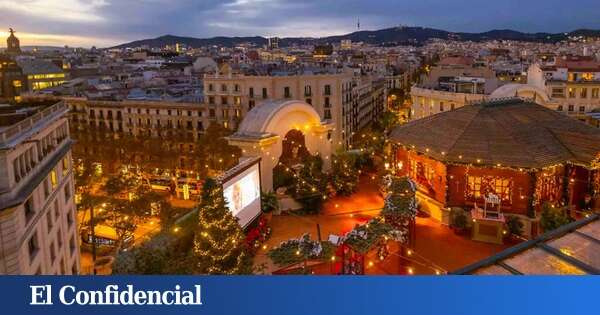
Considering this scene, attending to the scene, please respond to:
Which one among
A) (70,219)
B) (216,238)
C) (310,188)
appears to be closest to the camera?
(216,238)

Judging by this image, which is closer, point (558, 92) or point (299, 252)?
point (299, 252)

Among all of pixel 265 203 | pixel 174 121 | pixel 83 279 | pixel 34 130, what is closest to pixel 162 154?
pixel 174 121

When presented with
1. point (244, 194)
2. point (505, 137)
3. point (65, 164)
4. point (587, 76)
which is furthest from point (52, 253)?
point (587, 76)

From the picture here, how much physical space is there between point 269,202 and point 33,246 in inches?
616

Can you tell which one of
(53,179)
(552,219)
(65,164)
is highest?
(65,164)

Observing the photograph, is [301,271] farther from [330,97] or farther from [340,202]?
[330,97]

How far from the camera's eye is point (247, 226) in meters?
30.2

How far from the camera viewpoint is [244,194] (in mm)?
30109

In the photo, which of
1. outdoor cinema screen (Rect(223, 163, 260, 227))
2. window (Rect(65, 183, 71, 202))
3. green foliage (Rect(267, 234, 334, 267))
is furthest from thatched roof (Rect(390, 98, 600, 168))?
window (Rect(65, 183, 71, 202))

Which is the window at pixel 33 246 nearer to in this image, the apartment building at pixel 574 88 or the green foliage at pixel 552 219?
the green foliage at pixel 552 219

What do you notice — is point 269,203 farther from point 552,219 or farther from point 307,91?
point 307,91

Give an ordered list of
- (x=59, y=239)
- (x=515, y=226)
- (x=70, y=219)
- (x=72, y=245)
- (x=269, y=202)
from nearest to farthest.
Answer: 1. (x=59, y=239)
2. (x=72, y=245)
3. (x=70, y=219)
4. (x=515, y=226)
5. (x=269, y=202)

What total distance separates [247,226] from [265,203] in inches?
176

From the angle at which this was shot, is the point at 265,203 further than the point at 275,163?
No
